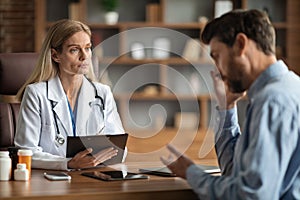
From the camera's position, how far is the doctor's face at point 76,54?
3068 millimetres

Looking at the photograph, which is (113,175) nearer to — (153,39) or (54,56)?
(54,56)

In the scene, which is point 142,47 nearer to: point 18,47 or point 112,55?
point 112,55

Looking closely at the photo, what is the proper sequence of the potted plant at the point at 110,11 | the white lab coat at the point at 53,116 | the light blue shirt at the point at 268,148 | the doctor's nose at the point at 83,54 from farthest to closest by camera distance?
the potted plant at the point at 110,11 → the doctor's nose at the point at 83,54 → the white lab coat at the point at 53,116 → the light blue shirt at the point at 268,148

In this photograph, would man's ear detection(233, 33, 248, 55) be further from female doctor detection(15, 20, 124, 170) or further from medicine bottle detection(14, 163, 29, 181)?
female doctor detection(15, 20, 124, 170)

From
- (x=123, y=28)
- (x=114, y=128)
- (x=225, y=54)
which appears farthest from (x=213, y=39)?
(x=123, y=28)

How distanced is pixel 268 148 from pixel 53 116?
4.42 feet

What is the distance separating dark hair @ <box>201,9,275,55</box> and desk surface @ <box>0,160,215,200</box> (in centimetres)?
53

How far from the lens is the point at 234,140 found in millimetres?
2428

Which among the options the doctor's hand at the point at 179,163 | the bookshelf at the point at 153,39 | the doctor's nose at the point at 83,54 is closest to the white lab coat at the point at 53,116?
the doctor's nose at the point at 83,54

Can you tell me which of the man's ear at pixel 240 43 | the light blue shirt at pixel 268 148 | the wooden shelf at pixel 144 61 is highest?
the man's ear at pixel 240 43

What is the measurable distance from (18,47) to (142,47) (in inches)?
44.6

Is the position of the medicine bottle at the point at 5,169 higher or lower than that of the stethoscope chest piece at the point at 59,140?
higher

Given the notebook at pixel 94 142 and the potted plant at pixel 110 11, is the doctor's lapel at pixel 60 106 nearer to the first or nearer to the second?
the notebook at pixel 94 142

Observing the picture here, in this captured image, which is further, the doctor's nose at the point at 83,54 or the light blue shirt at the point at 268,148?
the doctor's nose at the point at 83,54
